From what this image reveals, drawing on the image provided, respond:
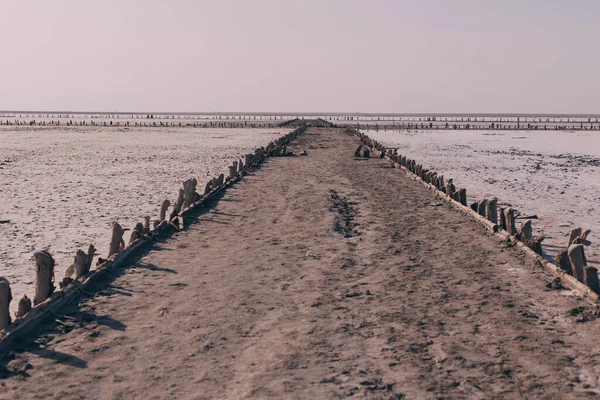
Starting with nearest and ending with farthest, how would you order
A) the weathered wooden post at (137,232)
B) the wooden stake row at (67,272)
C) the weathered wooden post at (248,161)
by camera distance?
the wooden stake row at (67,272), the weathered wooden post at (137,232), the weathered wooden post at (248,161)

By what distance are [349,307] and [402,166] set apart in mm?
17999

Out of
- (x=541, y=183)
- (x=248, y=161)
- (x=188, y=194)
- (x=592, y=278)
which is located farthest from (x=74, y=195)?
(x=541, y=183)

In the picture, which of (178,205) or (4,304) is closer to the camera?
(4,304)

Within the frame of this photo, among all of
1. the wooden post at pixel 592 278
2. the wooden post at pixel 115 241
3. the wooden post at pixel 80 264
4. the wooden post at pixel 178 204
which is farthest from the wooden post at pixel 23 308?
the wooden post at pixel 592 278

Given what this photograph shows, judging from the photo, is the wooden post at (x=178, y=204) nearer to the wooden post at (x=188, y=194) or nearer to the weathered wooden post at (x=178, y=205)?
the weathered wooden post at (x=178, y=205)

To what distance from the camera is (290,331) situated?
264 inches

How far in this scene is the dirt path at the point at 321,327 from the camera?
214 inches

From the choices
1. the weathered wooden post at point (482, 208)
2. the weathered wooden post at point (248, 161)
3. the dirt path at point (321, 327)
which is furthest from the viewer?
the weathered wooden post at point (248, 161)

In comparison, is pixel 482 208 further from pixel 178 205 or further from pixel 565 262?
pixel 178 205

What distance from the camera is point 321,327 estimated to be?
6.80 metres

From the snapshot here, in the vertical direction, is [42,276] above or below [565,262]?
above

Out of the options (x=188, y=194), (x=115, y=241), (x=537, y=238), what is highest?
(x=188, y=194)

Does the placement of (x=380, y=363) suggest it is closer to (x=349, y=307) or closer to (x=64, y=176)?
(x=349, y=307)

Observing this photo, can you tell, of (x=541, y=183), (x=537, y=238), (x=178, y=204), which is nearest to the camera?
(x=537, y=238)
